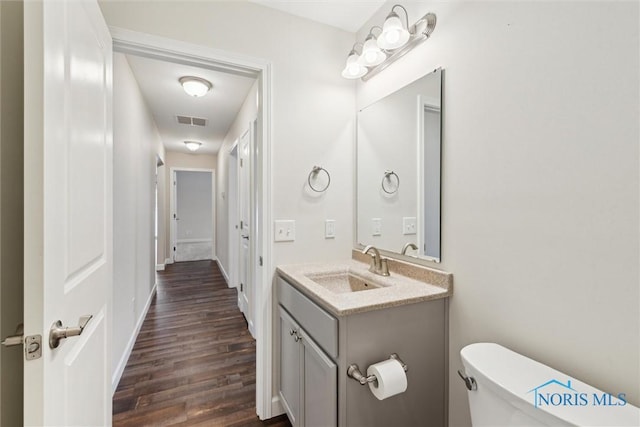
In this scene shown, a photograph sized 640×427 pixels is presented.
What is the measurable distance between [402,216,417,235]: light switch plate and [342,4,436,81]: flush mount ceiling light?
872 millimetres

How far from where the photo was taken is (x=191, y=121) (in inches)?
150

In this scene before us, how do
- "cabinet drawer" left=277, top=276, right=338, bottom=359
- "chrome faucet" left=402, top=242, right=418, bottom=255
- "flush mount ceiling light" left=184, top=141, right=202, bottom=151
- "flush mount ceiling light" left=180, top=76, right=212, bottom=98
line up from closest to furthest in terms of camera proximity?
1. "cabinet drawer" left=277, top=276, right=338, bottom=359
2. "chrome faucet" left=402, top=242, right=418, bottom=255
3. "flush mount ceiling light" left=180, top=76, right=212, bottom=98
4. "flush mount ceiling light" left=184, top=141, right=202, bottom=151

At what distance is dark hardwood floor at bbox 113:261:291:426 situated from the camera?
5.52 ft

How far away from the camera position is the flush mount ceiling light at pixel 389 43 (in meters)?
1.33

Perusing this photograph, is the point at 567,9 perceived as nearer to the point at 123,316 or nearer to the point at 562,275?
the point at 562,275

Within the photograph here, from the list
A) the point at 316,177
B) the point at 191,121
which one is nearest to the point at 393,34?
the point at 316,177

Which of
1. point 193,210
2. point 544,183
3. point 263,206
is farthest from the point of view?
point 193,210

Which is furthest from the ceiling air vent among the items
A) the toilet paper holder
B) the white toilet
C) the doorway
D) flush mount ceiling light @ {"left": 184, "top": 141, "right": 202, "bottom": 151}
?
the doorway

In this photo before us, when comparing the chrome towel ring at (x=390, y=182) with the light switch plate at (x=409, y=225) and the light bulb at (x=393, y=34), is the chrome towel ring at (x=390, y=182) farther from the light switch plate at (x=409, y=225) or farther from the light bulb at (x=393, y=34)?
the light bulb at (x=393, y=34)

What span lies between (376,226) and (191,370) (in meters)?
1.79

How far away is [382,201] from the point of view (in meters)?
1.69

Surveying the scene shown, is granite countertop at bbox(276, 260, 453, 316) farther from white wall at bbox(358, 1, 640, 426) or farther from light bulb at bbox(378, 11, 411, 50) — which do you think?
light bulb at bbox(378, 11, 411, 50)

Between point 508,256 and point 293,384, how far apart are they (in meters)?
1.19

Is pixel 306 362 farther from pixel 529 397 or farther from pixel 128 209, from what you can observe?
pixel 128 209
